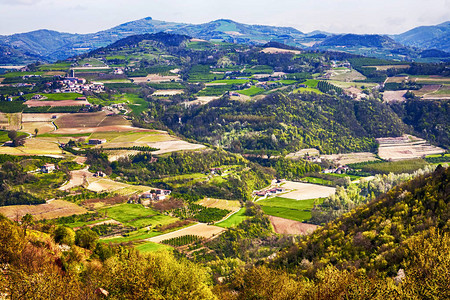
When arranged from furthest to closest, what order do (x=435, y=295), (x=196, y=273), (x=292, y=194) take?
(x=292, y=194) → (x=196, y=273) → (x=435, y=295)

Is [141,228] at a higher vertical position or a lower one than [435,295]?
lower

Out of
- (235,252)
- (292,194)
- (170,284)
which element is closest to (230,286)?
(170,284)

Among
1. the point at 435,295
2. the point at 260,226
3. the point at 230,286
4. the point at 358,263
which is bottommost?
the point at 260,226

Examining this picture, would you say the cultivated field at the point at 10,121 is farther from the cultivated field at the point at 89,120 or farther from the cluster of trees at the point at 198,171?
the cluster of trees at the point at 198,171

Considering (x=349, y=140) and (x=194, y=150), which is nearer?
(x=194, y=150)

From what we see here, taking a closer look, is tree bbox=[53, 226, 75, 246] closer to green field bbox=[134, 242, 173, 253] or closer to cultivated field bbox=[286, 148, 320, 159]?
green field bbox=[134, 242, 173, 253]

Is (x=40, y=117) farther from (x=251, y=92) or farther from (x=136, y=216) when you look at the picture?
(x=251, y=92)

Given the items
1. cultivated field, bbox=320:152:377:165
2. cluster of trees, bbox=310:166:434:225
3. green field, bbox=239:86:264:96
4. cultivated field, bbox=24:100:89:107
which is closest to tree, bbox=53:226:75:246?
cluster of trees, bbox=310:166:434:225

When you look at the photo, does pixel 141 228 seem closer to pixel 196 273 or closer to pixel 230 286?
pixel 230 286
